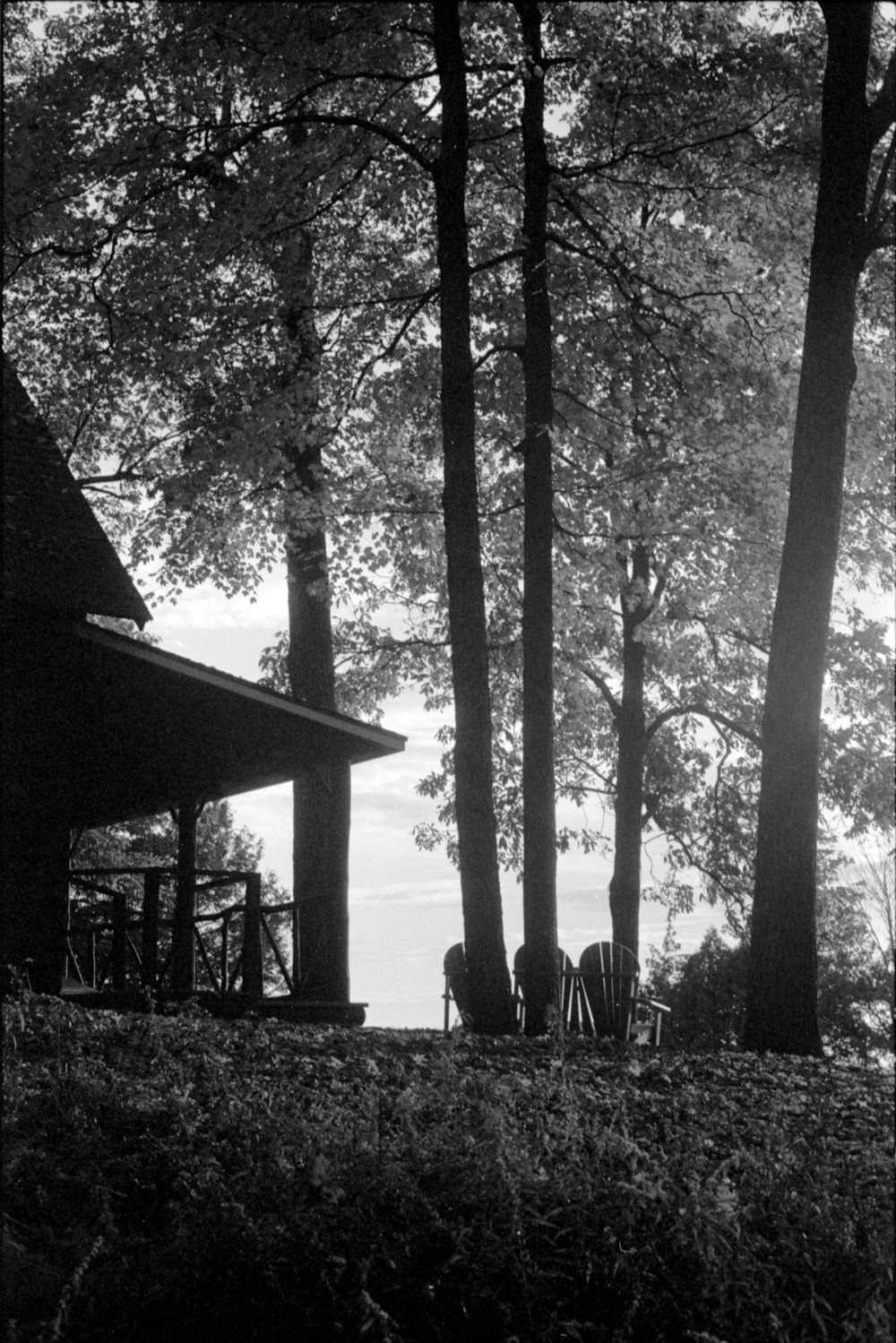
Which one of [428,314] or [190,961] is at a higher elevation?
[428,314]

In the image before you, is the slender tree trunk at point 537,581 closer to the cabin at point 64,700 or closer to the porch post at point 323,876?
the cabin at point 64,700

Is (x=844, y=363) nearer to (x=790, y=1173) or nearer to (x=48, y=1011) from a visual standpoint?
(x=790, y=1173)

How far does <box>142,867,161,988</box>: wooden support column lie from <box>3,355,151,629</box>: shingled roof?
2894mm

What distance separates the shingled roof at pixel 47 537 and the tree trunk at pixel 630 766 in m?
9.02

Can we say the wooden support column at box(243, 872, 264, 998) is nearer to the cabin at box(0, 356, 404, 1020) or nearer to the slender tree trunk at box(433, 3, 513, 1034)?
the cabin at box(0, 356, 404, 1020)

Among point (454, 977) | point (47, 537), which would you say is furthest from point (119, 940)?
point (47, 537)

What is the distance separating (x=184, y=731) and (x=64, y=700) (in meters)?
2.70

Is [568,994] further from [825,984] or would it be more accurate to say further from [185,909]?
[825,984]

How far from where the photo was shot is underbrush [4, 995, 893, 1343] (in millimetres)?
4641

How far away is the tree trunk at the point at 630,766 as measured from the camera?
20.9 metres

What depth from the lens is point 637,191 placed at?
16.5 m

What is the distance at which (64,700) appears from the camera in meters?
13.6

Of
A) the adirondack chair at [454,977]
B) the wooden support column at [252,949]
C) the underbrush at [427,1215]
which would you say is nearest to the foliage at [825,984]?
the adirondack chair at [454,977]

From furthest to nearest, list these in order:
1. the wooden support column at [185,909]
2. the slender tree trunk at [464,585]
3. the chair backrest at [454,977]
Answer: the chair backrest at [454,977], the wooden support column at [185,909], the slender tree trunk at [464,585]
